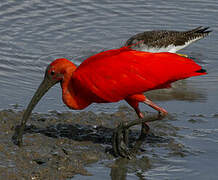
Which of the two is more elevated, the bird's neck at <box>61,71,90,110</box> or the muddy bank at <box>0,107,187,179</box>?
the bird's neck at <box>61,71,90,110</box>

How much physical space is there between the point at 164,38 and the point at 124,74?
4848 mm

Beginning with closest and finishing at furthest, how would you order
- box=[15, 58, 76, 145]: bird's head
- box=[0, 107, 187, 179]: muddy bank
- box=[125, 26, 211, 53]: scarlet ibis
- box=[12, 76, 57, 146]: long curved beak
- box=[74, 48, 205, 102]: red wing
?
box=[0, 107, 187, 179]: muddy bank
box=[74, 48, 205, 102]: red wing
box=[15, 58, 76, 145]: bird's head
box=[12, 76, 57, 146]: long curved beak
box=[125, 26, 211, 53]: scarlet ibis

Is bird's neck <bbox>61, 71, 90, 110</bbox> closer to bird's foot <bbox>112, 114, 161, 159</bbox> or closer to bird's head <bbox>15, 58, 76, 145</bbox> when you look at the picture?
bird's head <bbox>15, 58, 76, 145</bbox>

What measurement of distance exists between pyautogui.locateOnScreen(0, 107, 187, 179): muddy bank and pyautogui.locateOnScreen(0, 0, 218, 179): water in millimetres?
161

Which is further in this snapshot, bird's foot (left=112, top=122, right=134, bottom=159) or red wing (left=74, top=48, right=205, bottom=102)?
bird's foot (left=112, top=122, right=134, bottom=159)

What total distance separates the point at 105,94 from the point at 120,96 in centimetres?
18

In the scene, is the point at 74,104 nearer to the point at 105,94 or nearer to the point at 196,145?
the point at 105,94

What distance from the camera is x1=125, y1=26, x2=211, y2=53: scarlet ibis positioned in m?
10.9

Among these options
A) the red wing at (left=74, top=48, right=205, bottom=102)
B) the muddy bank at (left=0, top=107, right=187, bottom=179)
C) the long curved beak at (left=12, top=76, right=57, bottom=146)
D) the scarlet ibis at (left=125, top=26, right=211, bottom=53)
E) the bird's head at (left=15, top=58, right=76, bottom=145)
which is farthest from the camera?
the scarlet ibis at (left=125, top=26, right=211, bottom=53)

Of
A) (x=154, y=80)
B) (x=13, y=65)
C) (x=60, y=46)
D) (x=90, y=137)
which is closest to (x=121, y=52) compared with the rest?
(x=154, y=80)

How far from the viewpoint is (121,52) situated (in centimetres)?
650

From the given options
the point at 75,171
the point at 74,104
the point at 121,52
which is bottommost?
the point at 75,171

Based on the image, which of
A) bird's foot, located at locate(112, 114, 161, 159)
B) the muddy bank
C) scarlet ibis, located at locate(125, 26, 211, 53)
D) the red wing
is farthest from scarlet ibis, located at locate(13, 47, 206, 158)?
scarlet ibis, located at locate(125, 26, 211, 53)

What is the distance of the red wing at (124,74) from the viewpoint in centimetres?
635
